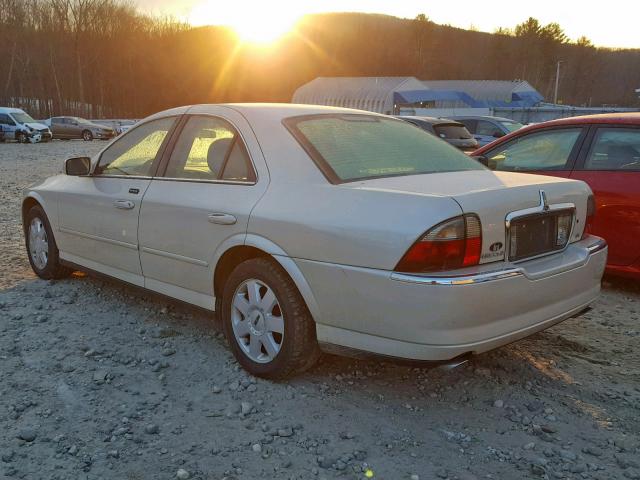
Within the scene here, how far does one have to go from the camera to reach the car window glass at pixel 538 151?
555cm

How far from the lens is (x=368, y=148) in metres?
3.53

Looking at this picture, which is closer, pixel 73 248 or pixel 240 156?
pixel 240 156

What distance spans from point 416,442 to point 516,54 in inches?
4871

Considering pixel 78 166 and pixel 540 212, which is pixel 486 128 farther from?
Result: pixel 540 212

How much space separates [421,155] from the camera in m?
3.70

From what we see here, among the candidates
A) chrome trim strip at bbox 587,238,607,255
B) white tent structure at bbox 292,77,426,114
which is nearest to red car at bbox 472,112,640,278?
chrome trim strip at bbox 587,238,607,255

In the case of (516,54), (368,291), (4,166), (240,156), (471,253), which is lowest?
(4,166)

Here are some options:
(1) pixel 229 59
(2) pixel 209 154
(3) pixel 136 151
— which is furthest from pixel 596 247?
(1) pixel 229 59

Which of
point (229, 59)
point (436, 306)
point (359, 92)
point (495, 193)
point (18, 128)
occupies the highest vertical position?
point (229, 59)

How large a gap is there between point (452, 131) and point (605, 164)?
9.43m

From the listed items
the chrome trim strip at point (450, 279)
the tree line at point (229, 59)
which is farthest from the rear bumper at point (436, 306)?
the tree line at point (229, 59)

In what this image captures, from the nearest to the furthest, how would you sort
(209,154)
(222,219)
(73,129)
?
1. (222,219)
2. (209,154)
3. (73,129)

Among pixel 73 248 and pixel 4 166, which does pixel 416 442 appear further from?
pixel 4 166

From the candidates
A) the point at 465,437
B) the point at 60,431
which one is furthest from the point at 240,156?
→ the point at 465,437
